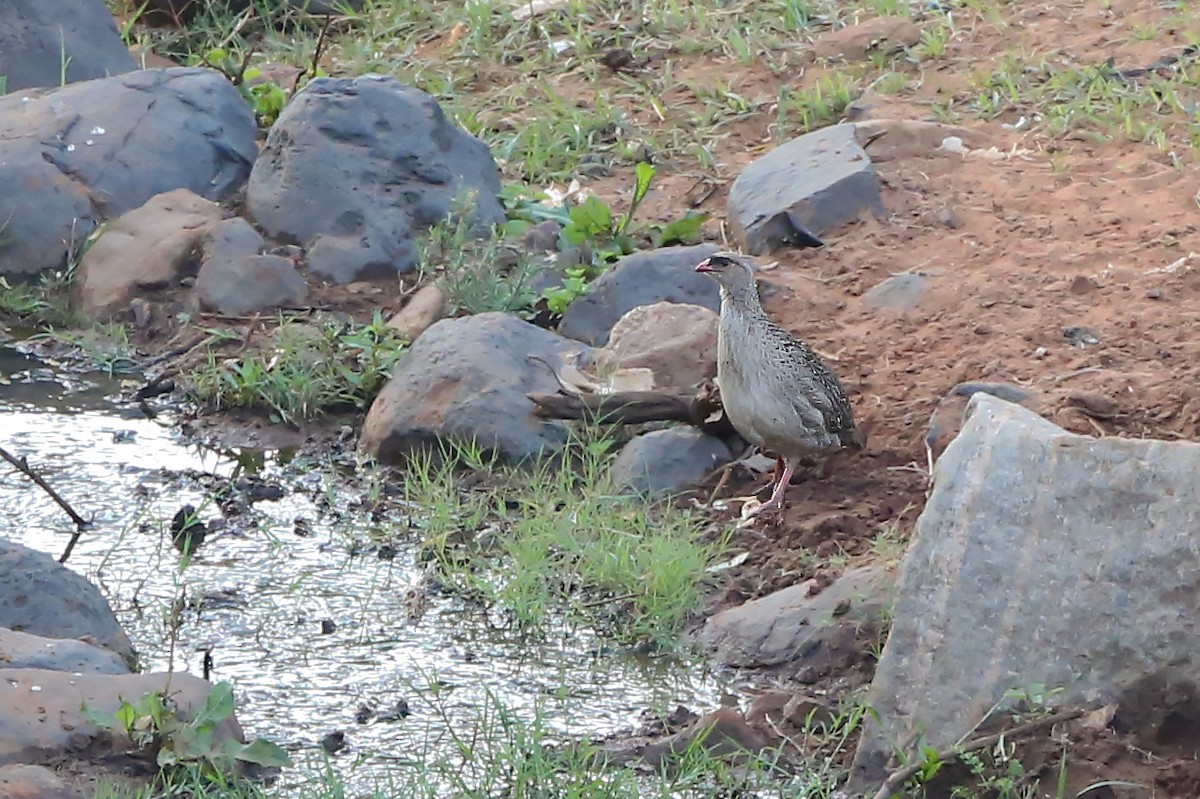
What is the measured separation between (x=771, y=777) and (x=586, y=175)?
4.30 metres

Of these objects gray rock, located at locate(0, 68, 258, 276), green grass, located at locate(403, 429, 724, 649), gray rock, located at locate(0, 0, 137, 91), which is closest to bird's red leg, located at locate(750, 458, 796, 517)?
green grass, located at locate(403, 429, 724, 649)

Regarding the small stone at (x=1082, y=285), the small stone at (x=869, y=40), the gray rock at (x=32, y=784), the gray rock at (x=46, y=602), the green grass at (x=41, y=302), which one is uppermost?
the gray rock at (x=32, y=784)

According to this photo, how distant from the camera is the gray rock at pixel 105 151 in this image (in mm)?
7305

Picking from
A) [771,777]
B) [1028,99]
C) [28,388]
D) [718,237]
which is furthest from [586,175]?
[771,777]

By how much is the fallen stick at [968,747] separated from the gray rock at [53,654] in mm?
1774

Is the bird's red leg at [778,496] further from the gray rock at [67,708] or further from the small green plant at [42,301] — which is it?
the small green plant at [42,301]

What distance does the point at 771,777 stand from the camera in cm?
412

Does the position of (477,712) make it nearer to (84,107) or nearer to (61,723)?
(61,723)

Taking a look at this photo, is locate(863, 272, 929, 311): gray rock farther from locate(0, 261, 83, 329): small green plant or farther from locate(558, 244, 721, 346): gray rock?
locate(0, 261, 83, 329): small green plant

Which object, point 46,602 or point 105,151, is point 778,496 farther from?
point 105,151

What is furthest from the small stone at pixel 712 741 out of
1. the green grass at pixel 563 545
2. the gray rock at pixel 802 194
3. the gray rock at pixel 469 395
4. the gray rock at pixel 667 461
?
the gray rock at pixel 802 194

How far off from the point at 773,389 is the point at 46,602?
2.22 meters

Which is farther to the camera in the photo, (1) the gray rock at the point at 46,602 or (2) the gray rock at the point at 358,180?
(2) the gray rock at the point at 358,180

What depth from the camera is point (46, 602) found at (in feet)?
14.5
